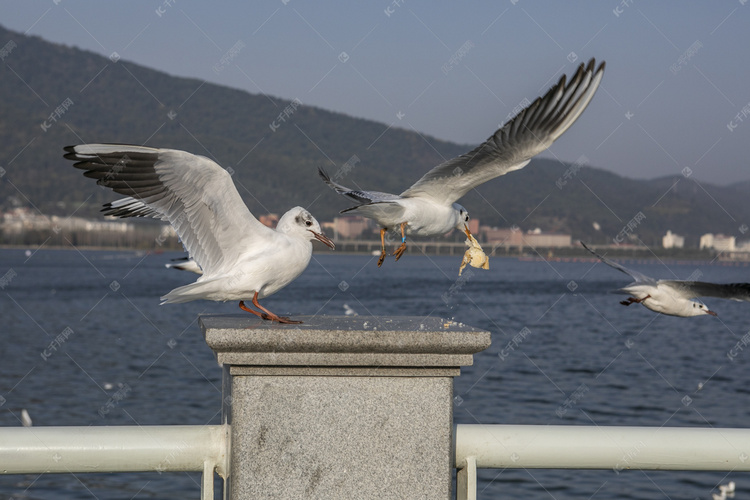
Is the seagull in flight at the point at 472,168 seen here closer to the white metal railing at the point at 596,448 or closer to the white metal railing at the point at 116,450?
the white metal railing at the point at 596,448

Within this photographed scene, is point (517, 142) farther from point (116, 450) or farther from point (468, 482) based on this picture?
point (116, 450)

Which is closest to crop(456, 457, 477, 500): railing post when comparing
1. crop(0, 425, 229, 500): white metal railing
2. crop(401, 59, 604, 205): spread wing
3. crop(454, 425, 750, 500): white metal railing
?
crop(454, 425, 750, 500): white metal railing

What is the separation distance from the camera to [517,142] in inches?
210

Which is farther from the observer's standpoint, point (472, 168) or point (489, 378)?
point (489, 378)

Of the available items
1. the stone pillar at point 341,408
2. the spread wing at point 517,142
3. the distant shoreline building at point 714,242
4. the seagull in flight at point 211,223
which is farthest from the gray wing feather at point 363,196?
the distant shoreline building at point 714,242

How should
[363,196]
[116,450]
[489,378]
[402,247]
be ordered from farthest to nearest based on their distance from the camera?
[489,378], [363,196], [402,247], [116,450]

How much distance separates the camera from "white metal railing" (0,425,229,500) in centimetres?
304

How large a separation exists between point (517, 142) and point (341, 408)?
9.09 feet

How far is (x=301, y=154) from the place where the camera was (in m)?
111

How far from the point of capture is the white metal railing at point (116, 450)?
9.99ft

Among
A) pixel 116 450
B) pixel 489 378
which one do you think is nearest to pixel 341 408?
pixel 116 450

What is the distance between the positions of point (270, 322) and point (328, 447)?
642 mm

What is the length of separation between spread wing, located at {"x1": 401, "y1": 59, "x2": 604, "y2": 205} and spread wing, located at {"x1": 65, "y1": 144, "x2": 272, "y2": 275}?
1756 mm

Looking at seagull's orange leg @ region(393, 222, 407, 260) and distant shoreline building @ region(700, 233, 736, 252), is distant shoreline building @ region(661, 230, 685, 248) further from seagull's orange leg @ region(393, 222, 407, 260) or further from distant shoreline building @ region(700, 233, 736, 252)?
seagull's orange leg @ region(393, 222, 407, 260)
